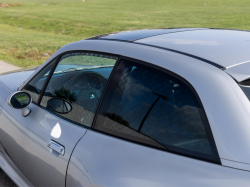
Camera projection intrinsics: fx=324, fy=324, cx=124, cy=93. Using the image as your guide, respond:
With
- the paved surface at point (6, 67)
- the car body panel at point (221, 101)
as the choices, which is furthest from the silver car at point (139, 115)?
the paved surface at point (6, 67)

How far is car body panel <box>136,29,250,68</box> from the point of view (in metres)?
1.76

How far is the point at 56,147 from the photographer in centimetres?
214

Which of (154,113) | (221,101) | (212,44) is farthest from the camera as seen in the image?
(212,44)

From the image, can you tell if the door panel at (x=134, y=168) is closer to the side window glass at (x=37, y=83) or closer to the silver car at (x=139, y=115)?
the silver car at (x=139, y=115)

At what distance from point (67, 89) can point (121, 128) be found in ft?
2.52

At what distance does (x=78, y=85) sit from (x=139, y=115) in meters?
0.80

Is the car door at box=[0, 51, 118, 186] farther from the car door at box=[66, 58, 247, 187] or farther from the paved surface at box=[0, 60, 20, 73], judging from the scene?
the paved surface at box=[0, 60, 20, 73]

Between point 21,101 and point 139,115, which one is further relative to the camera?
point 21,101

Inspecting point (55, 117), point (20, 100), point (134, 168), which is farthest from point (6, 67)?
point (134, 168)

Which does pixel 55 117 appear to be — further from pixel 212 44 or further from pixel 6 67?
pixel 6 67

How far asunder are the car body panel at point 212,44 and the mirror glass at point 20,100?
1.02m

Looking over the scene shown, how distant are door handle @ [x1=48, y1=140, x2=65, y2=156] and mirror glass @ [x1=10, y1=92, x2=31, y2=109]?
50 cm

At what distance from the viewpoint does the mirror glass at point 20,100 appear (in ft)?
8.30

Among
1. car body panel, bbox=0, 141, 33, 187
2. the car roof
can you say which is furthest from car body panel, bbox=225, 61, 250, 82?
car body panel, bbox=0, 141, 33, 187
